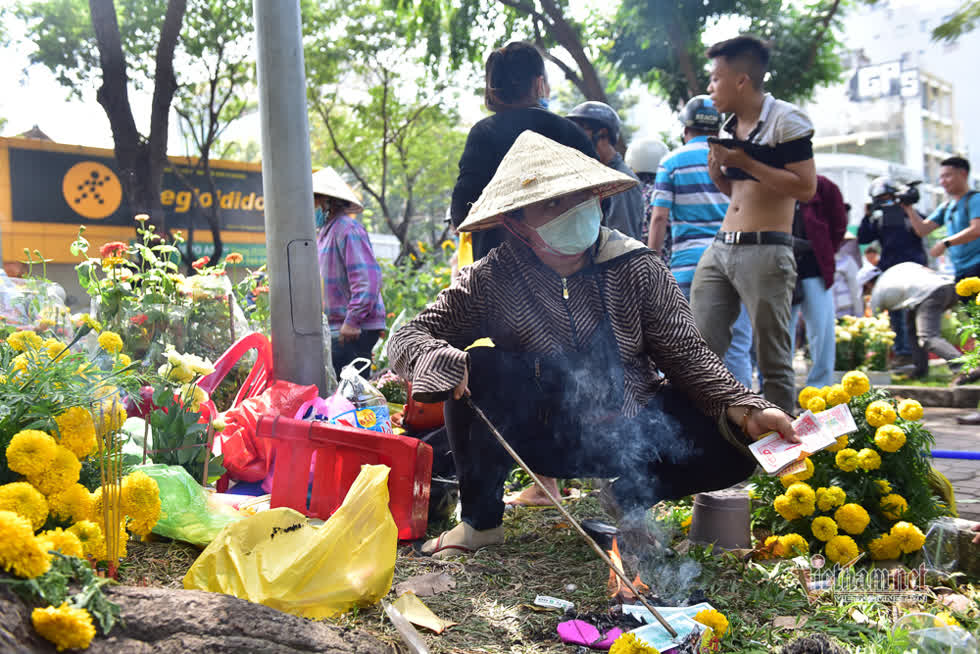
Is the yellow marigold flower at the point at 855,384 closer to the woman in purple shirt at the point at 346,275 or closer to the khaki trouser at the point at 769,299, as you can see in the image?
the khaki trouser at the point at 769,299

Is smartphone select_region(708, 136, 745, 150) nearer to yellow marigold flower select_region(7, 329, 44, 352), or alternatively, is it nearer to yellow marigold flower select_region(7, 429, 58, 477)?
yellow marigold flower select_region(7, 329, 44, 352)

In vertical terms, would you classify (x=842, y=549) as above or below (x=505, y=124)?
below

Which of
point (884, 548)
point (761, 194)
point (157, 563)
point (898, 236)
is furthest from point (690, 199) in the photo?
point (898, 236)

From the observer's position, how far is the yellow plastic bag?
2092 millimetres

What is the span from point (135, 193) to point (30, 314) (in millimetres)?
4408

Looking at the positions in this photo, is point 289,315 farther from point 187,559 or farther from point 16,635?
point 16,635

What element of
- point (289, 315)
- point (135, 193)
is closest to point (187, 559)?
point (289, 315)

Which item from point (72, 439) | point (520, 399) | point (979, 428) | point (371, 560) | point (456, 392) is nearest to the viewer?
point (72, 439)

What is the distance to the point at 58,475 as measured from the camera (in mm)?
1888

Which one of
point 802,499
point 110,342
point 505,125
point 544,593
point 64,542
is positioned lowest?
point 544,593

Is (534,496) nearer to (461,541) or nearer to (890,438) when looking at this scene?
(461,541)

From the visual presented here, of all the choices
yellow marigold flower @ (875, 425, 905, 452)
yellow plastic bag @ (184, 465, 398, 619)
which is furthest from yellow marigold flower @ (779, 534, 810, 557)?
yellow plastic bag @ (184, 465, 398, 619)

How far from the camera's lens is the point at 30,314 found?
3672 millimetres

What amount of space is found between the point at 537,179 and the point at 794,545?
1.51 m
